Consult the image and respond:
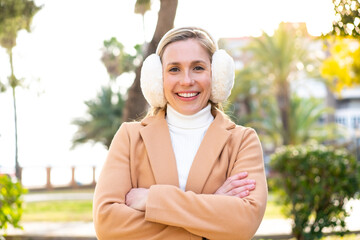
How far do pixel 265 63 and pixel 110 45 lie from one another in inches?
439

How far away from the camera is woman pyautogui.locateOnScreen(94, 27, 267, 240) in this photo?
96.2 inches

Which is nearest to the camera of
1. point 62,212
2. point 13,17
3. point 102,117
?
point 62,212

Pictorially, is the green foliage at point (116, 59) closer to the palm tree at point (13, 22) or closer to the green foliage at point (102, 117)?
the green foliage at point (102, 117)

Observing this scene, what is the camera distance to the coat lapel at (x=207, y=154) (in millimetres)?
2598

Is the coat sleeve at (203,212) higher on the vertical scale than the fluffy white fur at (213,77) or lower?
lower

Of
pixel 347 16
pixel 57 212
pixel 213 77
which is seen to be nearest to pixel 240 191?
pixel 213 77

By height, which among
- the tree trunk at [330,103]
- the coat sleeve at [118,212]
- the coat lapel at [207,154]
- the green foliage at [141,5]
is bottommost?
the tree trunk at [330,103]

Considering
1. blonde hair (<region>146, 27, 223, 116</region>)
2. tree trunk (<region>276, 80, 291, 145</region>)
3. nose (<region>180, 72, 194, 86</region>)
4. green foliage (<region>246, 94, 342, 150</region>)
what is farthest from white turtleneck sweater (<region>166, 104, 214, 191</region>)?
green foliage (<region>246, 94, 342, 150</region>)

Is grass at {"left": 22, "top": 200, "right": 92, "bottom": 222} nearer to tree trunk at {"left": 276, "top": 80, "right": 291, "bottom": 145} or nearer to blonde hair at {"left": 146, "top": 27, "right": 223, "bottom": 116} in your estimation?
blonde hair at {"left": 146, "top": 27, "right": 223, "bottom": 116}

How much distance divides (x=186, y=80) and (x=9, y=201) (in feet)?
14.2

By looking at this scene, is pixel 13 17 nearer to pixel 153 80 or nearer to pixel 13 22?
pixel 13 22

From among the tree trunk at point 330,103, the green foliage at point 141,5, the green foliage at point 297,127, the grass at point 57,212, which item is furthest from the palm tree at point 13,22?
the tree trunk at point 330,103

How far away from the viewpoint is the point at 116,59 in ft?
110

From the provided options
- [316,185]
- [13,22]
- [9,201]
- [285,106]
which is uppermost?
[13,22]
